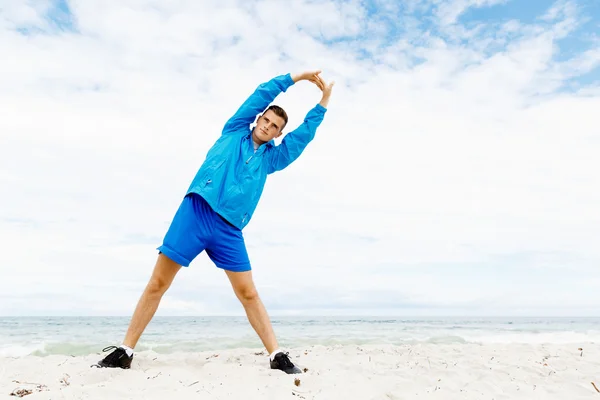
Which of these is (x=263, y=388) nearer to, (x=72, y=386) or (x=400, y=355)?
(x=72, y=386)

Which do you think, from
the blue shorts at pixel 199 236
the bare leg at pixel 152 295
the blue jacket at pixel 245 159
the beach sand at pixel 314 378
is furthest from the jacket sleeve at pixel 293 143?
the beach sand at pixel 314 378

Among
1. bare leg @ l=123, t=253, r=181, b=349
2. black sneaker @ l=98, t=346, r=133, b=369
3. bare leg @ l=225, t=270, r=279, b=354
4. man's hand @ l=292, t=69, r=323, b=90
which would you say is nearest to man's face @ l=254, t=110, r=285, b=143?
man's hand @ l=292, t=69, r=323, b=90

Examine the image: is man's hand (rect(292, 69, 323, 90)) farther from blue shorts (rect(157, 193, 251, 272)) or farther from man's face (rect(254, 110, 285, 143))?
blue shorts (rect(157, 193, 251, 272))

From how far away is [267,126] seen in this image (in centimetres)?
382

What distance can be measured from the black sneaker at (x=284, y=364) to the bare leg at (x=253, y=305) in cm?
12

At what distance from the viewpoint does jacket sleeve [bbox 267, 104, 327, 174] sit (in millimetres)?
3922

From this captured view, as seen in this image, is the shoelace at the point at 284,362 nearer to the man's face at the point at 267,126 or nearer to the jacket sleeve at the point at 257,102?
the man's face at the point at 267,126

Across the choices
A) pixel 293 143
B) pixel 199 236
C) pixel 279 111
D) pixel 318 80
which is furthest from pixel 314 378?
pixel 318 80

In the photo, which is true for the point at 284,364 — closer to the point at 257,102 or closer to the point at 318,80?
the point at 257,102

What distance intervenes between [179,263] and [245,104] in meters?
1.42

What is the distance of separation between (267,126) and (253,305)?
4.85 feet

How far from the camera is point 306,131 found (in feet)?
12.9

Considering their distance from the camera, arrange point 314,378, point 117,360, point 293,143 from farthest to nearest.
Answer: point 293,143, point 117,360, point 314,378

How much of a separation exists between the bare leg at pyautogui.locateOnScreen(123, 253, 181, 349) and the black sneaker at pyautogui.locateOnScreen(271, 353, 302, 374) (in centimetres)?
104
